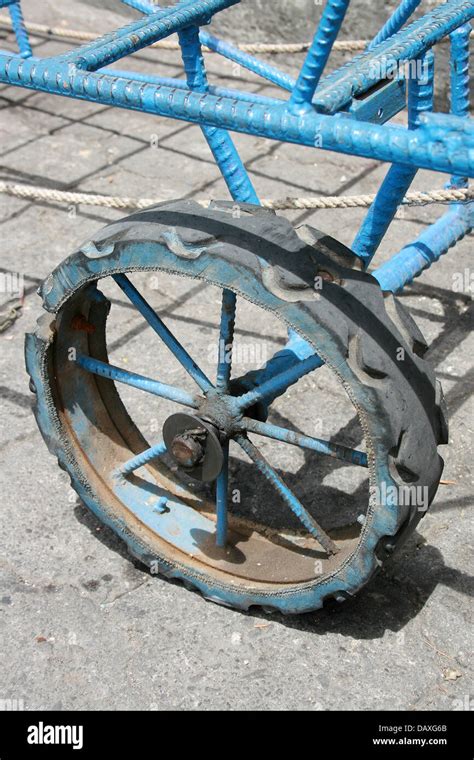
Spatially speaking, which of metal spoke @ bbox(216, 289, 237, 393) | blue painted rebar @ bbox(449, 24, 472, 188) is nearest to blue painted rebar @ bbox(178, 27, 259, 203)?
metal spoke @ bbox(216, 289, 237, 393)

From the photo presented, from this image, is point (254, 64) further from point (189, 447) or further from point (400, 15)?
point (189, 447)

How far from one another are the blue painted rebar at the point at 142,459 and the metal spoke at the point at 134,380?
0.43ft

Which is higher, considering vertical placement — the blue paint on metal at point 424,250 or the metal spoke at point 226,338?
the blue paint on metal at point 424,250

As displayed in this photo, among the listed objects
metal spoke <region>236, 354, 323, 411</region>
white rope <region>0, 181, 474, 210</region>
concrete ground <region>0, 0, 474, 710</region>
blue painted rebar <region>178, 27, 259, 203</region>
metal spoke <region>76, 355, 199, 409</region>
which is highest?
blue painted rebar <region>178, 27, 259, 203</region>

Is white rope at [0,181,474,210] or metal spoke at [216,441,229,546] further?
white rope at [0,181,474,210]

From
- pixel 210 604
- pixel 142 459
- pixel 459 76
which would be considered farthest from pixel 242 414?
pixel 459 76

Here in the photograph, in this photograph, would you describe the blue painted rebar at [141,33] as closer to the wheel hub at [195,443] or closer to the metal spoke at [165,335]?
the metal spoke at [165,335]

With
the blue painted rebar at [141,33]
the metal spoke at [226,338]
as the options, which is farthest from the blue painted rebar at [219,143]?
the metal spoke at [226,338]

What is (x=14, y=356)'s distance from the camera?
327cm

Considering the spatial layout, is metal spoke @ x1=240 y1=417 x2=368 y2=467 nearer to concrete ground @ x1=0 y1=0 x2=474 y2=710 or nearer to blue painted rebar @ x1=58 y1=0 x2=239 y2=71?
concrete ground @ x1=0 y1=0 x2=474 y2=710

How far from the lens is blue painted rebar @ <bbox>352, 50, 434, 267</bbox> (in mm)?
2061

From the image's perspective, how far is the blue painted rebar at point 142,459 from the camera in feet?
7.72

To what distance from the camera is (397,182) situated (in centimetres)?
229

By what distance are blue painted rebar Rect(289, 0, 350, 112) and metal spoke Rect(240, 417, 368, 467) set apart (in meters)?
0.72
